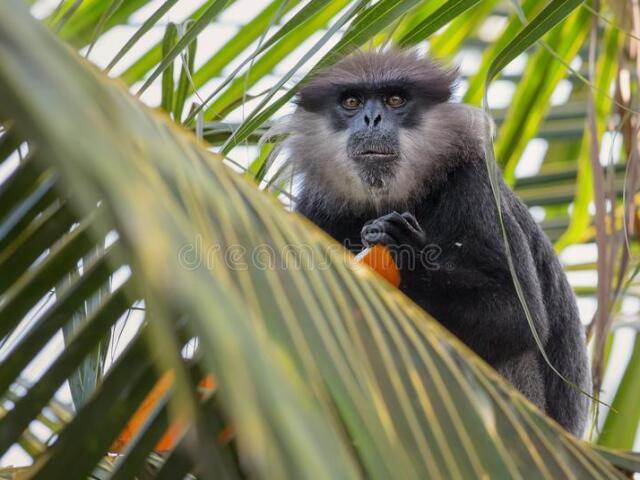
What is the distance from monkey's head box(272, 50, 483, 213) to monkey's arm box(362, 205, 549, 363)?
43 cm

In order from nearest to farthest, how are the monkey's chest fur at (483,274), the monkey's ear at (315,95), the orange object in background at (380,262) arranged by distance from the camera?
the orange object in background at (380,262), the monkey's chest fur at (483,274), the monkey's ear at (315,95)

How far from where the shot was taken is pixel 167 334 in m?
0.74

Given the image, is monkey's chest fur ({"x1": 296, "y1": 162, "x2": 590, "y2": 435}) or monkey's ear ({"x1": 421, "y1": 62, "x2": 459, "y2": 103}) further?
monkey's ear ({"x1": 421, "y1": 62, "x2": 459, "y2": 103})

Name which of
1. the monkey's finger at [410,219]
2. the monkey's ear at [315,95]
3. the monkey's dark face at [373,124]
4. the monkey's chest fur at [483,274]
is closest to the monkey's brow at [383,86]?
the monkey's dark face at [373,124]


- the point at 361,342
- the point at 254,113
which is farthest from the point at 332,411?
the point at 254,113

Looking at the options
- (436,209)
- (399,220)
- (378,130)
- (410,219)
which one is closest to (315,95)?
(378,130)

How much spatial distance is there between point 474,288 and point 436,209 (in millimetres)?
476

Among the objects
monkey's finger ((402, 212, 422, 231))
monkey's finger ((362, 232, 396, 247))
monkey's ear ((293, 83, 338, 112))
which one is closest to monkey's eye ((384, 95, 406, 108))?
monkey's ear ((293, 83, 338, 112))

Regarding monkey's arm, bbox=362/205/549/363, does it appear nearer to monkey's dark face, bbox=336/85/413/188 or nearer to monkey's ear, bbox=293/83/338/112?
monkey's dark face, bbox=336/85/413/188

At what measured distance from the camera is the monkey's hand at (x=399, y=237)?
131 inches

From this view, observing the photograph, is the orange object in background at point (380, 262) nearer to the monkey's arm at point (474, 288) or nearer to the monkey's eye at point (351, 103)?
the monkey's arm at point (474, 288)

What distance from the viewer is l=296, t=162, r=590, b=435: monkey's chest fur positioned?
134 inches
